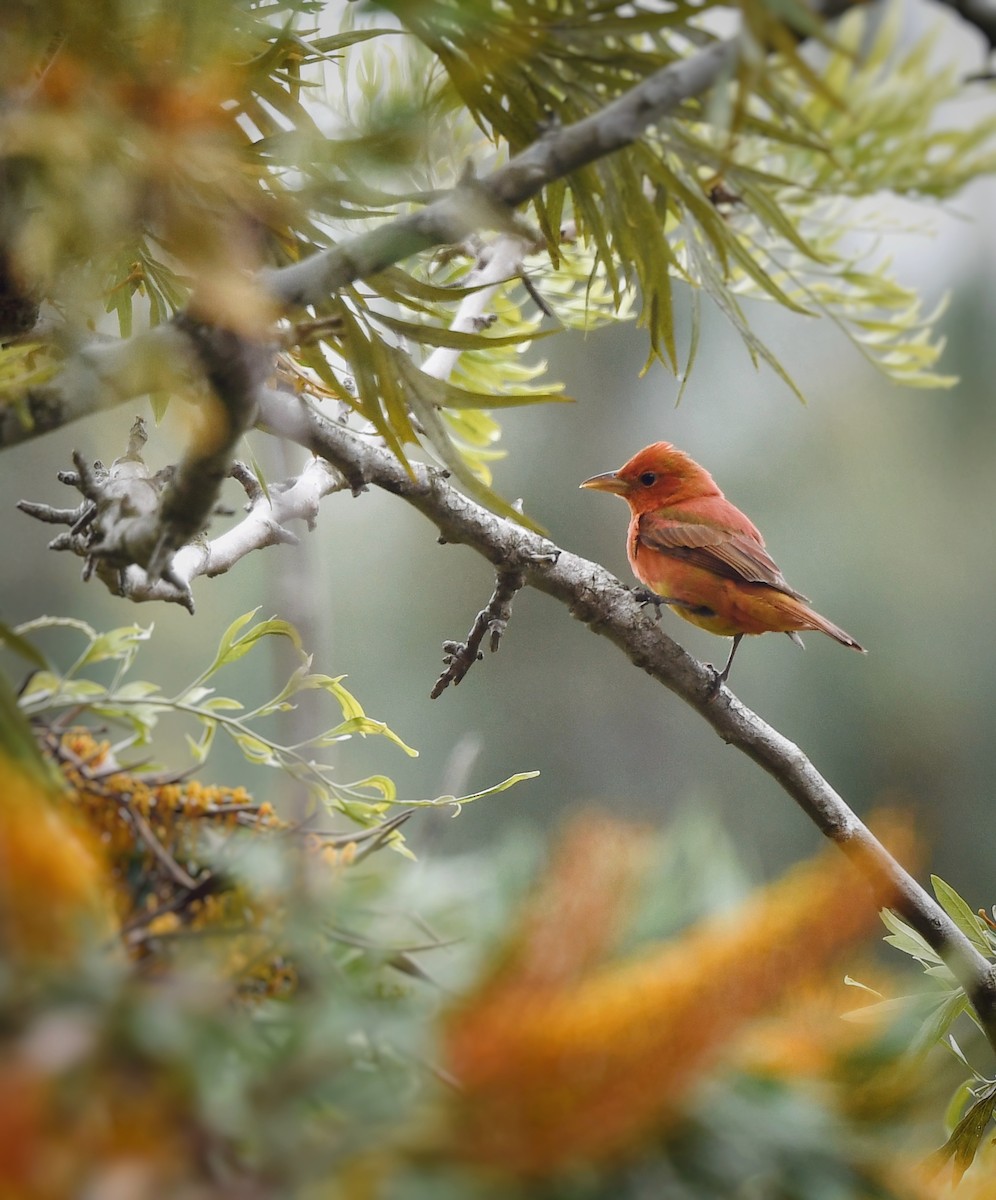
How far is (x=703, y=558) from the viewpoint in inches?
47.8

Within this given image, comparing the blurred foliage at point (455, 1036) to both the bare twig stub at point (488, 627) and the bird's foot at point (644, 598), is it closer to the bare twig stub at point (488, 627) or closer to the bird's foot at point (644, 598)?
the bare twig stub at point (488, 627)

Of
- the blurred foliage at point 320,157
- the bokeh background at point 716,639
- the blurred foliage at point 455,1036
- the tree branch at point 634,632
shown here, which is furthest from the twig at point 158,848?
the bokeh background at point 716,639

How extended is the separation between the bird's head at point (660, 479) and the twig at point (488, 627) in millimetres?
596

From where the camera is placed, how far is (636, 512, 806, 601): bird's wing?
121cm

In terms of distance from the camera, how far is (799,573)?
3.68m

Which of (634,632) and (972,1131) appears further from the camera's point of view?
(634,632)

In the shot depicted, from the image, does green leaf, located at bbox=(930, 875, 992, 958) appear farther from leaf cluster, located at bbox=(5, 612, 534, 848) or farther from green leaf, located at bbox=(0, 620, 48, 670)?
green leaf, located at bbox=(0, 620, 48, 670)

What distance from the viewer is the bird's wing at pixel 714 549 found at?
3.97ft

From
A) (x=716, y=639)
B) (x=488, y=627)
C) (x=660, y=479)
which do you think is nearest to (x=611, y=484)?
Answer: (x=660, y=479)

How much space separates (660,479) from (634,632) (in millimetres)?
658

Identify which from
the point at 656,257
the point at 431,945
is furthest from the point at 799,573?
the point at 431,945

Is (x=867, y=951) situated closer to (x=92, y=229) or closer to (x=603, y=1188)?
(x=603, y=1188)

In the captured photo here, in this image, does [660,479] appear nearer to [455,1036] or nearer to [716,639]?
[455,1036]

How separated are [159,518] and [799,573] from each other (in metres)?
3.51
